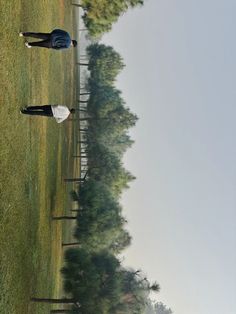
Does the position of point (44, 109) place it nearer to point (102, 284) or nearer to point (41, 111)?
point (41, 111)

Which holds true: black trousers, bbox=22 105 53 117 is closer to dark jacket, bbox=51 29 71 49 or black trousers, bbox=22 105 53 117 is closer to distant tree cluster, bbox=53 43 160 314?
dark jacket, bbox=51 29 71 49

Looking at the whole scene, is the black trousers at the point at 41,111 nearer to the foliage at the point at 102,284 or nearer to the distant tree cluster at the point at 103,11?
the foliage at the point at 102,284

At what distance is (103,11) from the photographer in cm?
6431

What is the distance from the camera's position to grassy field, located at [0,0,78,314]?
2039 centimetres

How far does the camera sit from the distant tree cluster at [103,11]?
63.4m

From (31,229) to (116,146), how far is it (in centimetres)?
4122

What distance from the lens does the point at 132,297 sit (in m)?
33.5

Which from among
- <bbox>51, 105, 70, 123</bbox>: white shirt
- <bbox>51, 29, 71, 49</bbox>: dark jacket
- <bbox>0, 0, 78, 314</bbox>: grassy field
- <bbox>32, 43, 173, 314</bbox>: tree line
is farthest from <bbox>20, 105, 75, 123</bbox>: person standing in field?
<bbox>32, 43, 173, 314</bbox>: tree line

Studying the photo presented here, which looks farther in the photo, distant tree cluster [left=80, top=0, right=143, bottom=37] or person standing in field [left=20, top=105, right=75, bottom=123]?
distant tree cluster [left=80, top=0, right=143, bottom=37]

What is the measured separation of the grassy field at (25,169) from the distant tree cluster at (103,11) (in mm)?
25791

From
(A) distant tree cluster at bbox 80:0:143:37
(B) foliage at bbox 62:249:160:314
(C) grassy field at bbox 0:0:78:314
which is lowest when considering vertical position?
(B) foliage at bbox 62:249:160:314

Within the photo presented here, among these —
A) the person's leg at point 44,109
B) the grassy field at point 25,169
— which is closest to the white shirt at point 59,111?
the person's leg at point 44,109

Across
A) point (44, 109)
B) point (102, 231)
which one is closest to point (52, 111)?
point (44, 109)

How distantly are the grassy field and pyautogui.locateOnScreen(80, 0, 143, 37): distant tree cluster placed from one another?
84.6 feet
